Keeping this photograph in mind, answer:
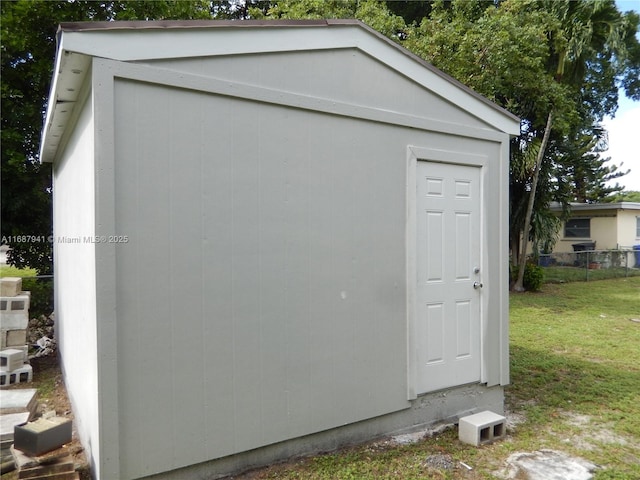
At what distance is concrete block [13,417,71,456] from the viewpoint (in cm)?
280

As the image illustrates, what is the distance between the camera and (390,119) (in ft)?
11.9

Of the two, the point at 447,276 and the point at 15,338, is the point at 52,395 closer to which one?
the point at 15,338

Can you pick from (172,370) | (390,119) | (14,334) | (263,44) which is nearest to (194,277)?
(172,370)

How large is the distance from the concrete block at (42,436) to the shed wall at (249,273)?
2.16 ft

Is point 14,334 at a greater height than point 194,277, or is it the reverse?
point 194,277

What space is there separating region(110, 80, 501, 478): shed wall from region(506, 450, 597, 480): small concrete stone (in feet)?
2.87

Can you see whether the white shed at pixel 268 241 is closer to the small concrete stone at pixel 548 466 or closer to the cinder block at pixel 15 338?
the small concrete stone at pixel 548 466

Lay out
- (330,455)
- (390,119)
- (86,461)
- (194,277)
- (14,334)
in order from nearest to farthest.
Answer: (194,277), (86,461), (330,455), (390,119), (14,334)

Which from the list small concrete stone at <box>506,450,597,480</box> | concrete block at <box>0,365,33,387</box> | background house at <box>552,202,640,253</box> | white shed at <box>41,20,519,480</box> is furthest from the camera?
background house at <box>552,202,640,253</box>

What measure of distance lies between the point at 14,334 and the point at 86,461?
2.94 meters

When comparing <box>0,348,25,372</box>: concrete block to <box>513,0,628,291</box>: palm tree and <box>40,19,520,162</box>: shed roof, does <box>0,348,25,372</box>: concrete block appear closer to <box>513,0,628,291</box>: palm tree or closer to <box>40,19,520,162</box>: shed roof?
<box>40,19,520,162</box>: shed roof

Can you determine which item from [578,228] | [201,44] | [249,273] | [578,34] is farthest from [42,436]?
[578,228]

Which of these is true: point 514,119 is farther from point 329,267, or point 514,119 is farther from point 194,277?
point 194,277

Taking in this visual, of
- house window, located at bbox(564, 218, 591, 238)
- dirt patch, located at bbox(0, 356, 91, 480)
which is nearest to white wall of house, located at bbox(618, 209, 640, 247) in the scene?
house window, located at bbox(564, 218, 591, 238)
